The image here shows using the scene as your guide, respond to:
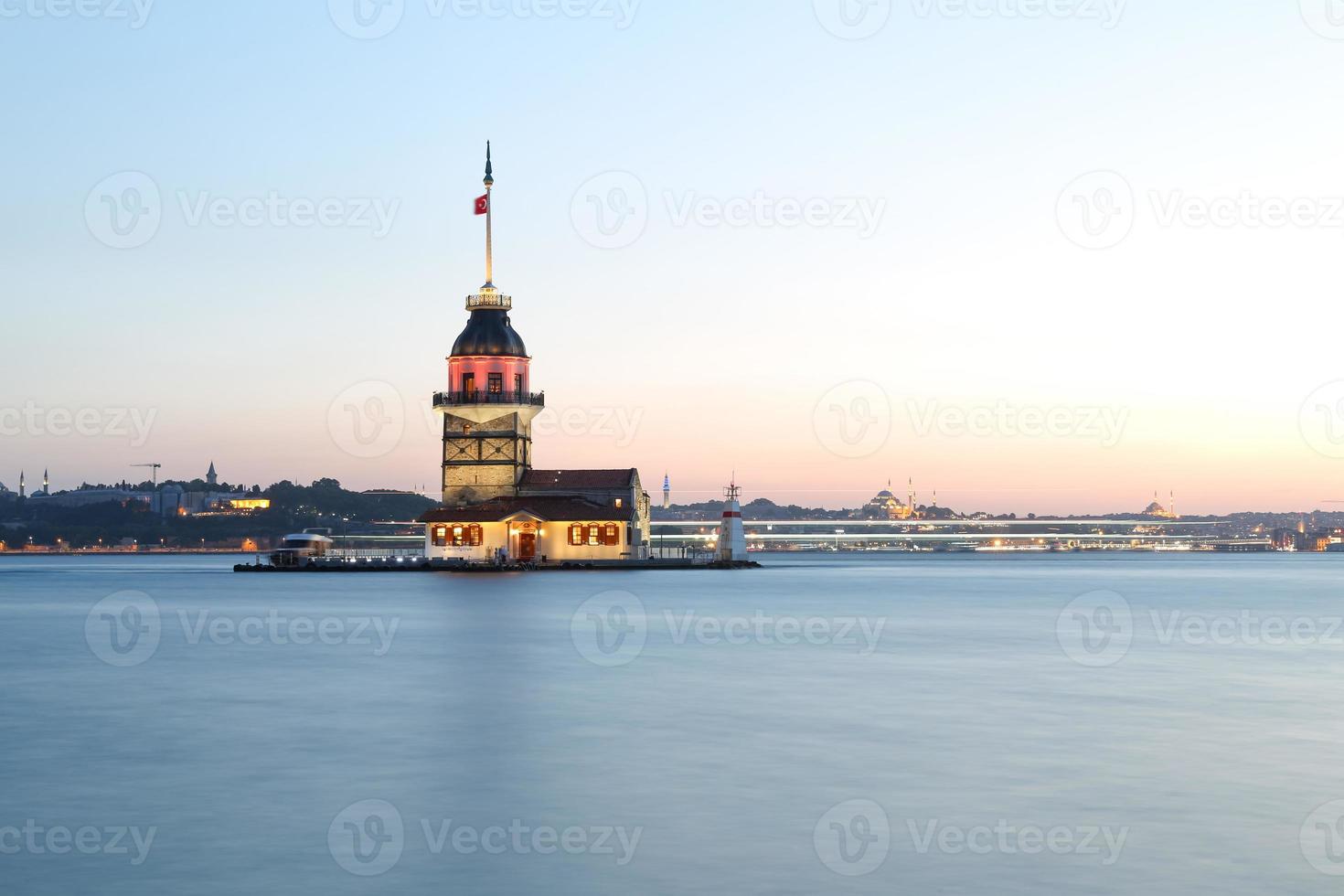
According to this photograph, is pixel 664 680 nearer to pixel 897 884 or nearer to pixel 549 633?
pixel 549 633

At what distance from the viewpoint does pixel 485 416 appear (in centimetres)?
9981

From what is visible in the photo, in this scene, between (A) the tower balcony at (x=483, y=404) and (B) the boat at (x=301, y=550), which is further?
(B) the boat at (x=301, y=550)

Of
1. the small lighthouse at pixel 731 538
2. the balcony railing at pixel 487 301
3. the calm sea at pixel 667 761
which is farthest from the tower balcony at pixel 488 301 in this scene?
the calm sea at pixel 667 761

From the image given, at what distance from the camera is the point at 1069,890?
15031mm

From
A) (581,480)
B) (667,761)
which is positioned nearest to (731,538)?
(581,480)

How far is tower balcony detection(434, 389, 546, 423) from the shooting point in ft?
327

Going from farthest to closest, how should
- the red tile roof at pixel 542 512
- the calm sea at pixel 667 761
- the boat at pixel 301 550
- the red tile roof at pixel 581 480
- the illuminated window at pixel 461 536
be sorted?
the boat at pixel 301 550, the red tile roof at pixel 581 480, the illuminated window at pixel 461 536, the red tile roof at pixel 542 512, the calm sea at pixel 667 761

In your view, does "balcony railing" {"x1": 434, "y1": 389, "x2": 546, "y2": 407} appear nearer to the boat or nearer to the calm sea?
the boat

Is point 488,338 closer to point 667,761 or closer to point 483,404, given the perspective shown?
point 483,404

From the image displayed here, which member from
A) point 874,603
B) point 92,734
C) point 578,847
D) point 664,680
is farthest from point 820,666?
point 874,603

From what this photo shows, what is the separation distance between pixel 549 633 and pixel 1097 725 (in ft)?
80.8

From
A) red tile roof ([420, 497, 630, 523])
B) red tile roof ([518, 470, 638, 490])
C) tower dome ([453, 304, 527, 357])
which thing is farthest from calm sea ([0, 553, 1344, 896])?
tower dome ([453, 304, 527, 357])

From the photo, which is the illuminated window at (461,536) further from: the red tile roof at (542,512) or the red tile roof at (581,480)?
the red tile roof at (581,480)

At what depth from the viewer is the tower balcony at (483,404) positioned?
3920 inches
